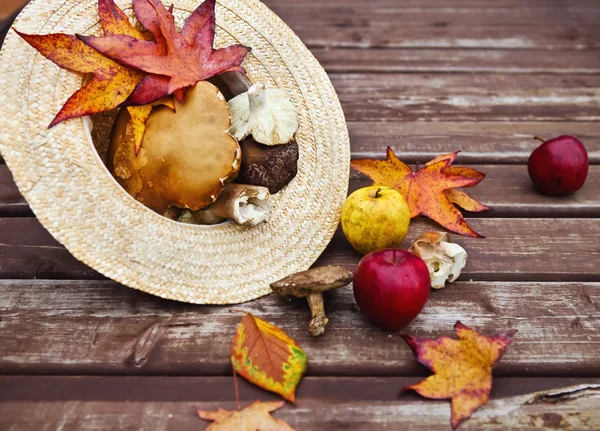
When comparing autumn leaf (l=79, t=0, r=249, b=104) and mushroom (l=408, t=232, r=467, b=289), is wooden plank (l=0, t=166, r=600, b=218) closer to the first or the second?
mushroom (l=408, t=232, r=467, b=289)

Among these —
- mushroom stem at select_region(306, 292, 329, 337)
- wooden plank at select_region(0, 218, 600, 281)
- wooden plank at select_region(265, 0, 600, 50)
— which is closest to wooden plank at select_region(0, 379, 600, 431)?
mushroom stem at select_region(306, 292, 329, 337)

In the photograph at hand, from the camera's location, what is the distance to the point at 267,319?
123 centimetres

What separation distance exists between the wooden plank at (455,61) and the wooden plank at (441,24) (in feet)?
0.23

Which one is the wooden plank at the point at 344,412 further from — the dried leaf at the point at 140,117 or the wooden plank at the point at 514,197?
the wooden plank at the point at 514,197

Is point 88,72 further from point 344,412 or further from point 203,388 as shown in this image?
point 344,412

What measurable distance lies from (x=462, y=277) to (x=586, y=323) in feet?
0.89

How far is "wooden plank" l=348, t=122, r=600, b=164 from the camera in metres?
1.93

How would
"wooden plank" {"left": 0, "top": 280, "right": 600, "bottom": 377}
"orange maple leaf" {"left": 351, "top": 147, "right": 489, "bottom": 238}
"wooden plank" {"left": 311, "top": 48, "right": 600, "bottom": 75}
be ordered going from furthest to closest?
"wooden plank" {"left": 311, "top": 48, "right": 600, "bottom": 75}, "orange maple leaf" {"left": 351, "top": 147, "right": 489, "bottom": 238}, "wooden plank" {"left": 0, "top": 280, "right": 600, "bottom": 377}

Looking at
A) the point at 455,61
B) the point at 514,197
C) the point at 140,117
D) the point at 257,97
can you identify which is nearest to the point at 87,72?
the point at 140,117

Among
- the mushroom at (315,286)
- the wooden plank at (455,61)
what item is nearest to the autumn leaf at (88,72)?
the mushroom at (315,286)

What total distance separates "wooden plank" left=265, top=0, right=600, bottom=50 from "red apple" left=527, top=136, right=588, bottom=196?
4.06ft

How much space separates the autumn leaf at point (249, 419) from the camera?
0.98 metres

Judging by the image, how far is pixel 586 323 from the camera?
48.3 inches

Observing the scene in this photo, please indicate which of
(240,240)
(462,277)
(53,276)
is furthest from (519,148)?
(53,276)
